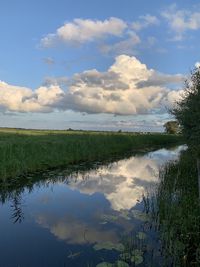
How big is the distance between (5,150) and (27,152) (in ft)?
7.60

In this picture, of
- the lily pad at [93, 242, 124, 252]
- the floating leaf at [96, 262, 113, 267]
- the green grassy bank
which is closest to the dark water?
the lily pad at [93, 242, 124, 252]

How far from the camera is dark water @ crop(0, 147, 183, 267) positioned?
1060 centimetres

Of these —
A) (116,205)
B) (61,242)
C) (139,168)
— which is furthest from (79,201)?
(139,168)

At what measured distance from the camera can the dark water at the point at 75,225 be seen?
34.8 ft

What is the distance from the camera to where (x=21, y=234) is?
42.6ft

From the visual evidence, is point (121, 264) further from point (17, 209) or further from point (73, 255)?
point (17, 209)

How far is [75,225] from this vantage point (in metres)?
14.3

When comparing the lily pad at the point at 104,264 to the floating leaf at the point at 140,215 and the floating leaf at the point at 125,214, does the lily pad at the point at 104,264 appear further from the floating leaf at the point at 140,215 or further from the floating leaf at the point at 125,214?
the floating leaf at the point at 125,214

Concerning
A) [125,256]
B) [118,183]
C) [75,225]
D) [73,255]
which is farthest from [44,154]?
[125,256]

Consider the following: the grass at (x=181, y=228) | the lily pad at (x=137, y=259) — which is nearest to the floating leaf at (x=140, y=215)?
the grass at (x=181, y=228)

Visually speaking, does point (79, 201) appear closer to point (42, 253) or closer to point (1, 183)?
point (1, 183)

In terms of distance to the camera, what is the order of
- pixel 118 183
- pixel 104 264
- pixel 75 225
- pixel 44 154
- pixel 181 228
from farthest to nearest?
1. pixel 44 154
2. pixel 118 183
3. pixel 75 225
4. pixel 181 228
5. pixel 104 264

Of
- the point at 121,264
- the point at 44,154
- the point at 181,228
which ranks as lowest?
the point at 121,264

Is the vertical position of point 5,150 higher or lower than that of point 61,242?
higher
